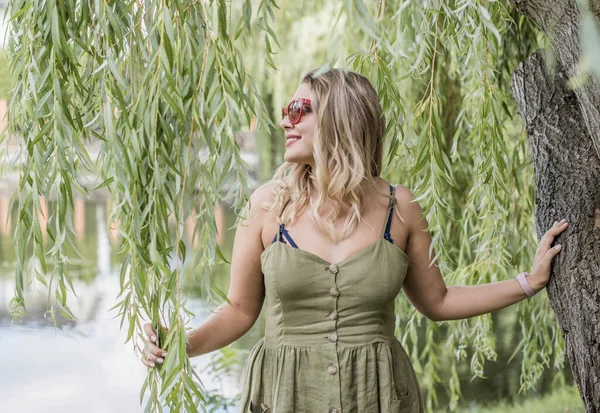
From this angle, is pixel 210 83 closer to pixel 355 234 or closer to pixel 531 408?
pixel 355 234

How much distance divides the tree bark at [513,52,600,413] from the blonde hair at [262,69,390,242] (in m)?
0.39

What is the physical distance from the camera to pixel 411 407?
5.39 feet

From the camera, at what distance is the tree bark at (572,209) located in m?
1.63

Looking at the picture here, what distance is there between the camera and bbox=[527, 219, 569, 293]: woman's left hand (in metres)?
1.66

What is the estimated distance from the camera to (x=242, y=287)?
1.64 m

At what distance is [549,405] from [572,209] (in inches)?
130

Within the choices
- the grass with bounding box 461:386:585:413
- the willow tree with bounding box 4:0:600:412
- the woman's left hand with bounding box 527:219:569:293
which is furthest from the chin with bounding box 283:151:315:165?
the grass with bounding box 461:386:585:413

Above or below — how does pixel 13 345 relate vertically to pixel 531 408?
above

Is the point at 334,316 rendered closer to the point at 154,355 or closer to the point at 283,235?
the point at 283,235

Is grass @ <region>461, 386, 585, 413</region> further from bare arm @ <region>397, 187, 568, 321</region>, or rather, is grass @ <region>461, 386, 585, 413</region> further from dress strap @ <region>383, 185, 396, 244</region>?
dress strap @ <region>383, 185, 396, 244</region>

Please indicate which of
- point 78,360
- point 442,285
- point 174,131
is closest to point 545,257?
point 442,285

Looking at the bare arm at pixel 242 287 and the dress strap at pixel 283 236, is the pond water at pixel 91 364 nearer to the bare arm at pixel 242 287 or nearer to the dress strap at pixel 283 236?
the bare arm at pixel 242 287

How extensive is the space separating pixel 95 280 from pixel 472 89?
253 inches

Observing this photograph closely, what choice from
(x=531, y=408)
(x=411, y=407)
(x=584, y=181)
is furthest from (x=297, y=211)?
(x=531, y=408)
